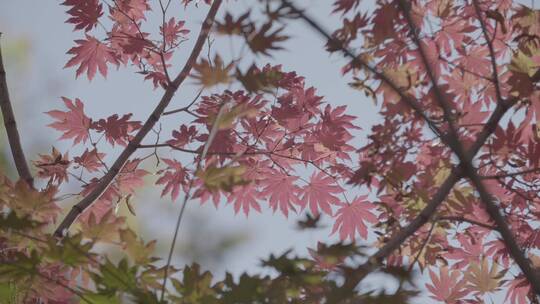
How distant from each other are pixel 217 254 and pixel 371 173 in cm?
841

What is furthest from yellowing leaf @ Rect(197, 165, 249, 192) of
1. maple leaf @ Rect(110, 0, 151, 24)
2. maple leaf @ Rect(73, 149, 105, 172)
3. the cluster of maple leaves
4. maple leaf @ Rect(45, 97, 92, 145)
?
maple leaf @ Rect(110, 0, 151, 24)

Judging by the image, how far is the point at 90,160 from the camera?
229cm

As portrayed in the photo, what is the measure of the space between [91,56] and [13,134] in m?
0.62

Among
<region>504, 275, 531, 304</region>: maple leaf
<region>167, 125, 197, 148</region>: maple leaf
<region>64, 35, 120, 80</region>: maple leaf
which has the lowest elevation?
<region>504, 275, 531, 304</region>: maple leaf

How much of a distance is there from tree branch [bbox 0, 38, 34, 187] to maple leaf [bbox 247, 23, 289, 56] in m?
0.88

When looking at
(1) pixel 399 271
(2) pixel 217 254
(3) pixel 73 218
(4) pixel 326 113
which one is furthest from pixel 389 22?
(2) pixel 217 254

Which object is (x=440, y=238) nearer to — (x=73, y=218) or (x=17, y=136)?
(x=73, y=218)

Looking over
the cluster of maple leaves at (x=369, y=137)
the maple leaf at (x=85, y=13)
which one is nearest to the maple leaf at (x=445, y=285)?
the cluster of maple leaves at (x=369, y=137)

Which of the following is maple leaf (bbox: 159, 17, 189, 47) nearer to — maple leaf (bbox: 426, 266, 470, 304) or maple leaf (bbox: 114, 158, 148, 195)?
maple leaf (bbox: 114, 158, 148, 195)

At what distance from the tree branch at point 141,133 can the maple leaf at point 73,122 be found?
37cm

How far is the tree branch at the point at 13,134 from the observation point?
1945 millimetres

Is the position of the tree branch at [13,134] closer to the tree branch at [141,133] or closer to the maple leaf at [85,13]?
the tree branch at [141,133]

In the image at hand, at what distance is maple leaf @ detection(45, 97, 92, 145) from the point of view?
2.38 metres

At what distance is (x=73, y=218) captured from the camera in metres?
1.90
